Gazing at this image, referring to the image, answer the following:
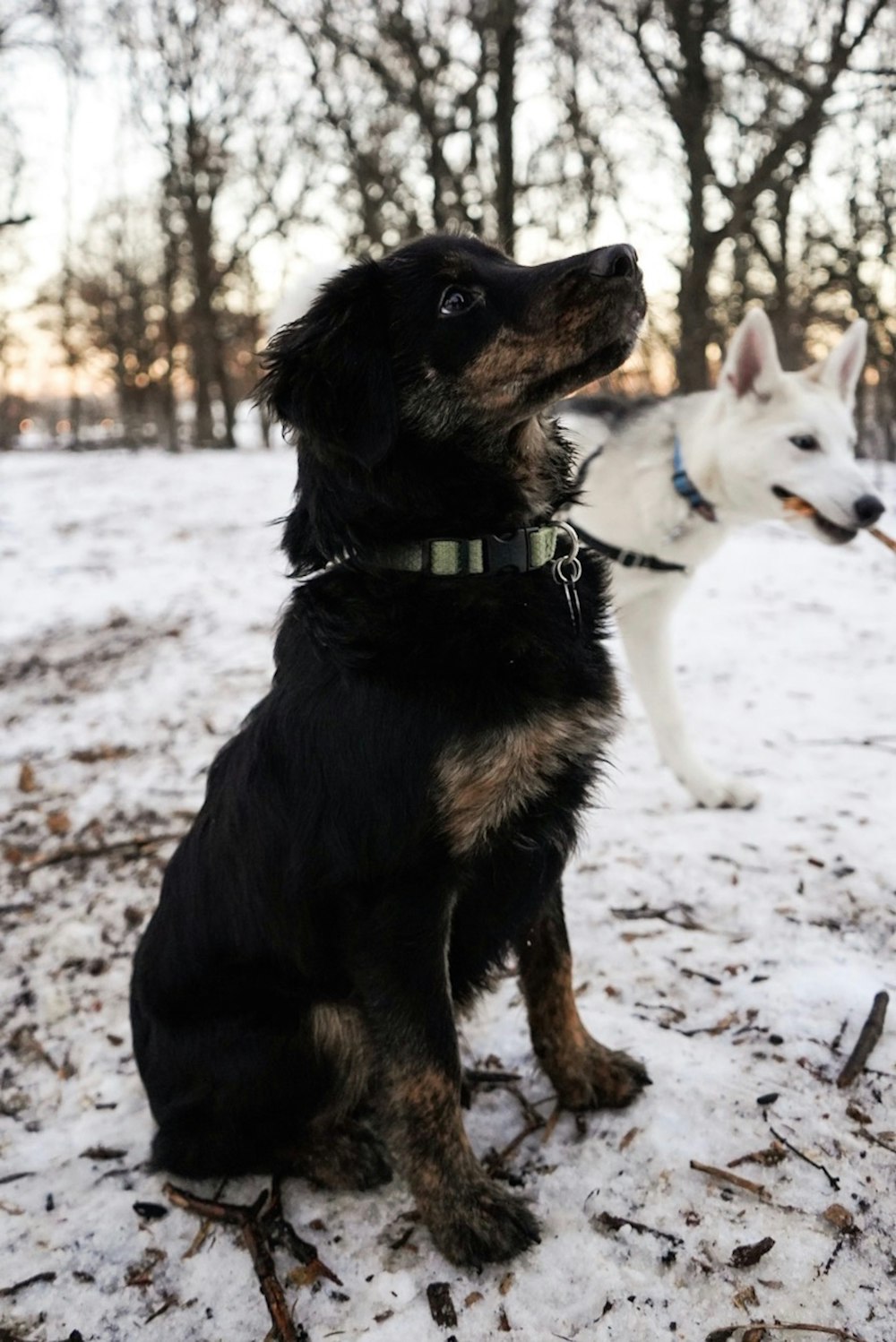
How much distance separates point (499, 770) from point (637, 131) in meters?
16.9

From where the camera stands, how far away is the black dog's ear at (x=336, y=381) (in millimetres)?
2033

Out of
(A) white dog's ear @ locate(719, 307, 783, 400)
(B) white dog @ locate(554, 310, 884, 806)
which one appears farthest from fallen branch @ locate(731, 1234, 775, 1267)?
(A) white dog's ear @ locate(719, 307, 783, 400)

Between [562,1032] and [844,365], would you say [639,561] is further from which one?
[562,1032]

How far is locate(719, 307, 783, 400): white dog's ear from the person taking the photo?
4.32 meters

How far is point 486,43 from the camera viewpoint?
1397 cm

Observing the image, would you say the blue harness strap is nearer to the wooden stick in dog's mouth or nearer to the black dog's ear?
the wooden stick in dog's mouth

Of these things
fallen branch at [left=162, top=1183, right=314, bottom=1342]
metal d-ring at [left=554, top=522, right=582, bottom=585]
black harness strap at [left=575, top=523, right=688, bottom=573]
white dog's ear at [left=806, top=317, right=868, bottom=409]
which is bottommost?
fallen branch at [left=162, top=1183, right=314, bottom=1342]

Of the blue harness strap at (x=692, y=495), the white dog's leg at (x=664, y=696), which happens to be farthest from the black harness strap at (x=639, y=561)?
the blue harness strap at (x=692, y=495)

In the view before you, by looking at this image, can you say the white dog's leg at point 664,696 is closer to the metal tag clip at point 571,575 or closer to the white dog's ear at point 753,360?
the white dog's ear at point 753,360

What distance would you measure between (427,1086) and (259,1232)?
59 cm

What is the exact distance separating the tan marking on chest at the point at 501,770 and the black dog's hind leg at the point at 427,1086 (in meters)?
0.20

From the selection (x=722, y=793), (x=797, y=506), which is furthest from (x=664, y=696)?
(x=797, y=506)

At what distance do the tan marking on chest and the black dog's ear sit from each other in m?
0.70

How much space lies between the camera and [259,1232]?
208 cm
